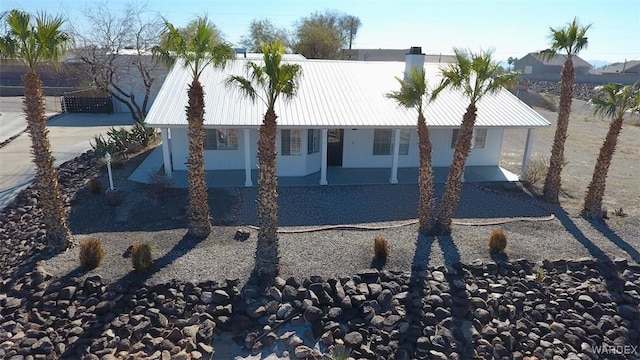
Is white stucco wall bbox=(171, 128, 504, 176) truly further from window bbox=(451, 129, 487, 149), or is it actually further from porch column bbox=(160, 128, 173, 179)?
porch column bbox=(160, 128, 173, 179)

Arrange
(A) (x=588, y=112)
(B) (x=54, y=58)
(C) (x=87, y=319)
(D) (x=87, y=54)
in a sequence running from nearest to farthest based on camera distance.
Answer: (C) (x=87, y=319) → (B) (x=54, y=58) → (D) (x=87, y=54) → (A) (x=588, y=112)

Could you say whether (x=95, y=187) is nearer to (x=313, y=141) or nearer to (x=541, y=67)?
(x=313, y=141)

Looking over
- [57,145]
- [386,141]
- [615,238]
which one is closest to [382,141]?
[386,141]

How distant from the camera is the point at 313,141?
16500mm

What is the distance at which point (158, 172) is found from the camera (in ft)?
51.0

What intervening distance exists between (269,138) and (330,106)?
750cm

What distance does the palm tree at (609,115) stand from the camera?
12.5m

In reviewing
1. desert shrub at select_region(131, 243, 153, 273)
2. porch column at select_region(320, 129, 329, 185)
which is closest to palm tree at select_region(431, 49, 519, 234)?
porch column at select_region(320, 129, 329, 185)

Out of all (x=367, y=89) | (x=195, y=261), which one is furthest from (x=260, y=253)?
(x=367, y=89)

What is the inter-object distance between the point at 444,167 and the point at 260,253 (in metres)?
10.7

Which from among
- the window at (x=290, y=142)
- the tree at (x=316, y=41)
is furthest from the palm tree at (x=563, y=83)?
the tree at (x=316, y=41)

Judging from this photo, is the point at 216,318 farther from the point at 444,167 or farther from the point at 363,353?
the point at 444,167

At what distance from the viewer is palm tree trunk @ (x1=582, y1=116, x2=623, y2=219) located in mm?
12912

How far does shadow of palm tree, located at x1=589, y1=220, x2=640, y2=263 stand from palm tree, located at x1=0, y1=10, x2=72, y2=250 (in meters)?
14.4
